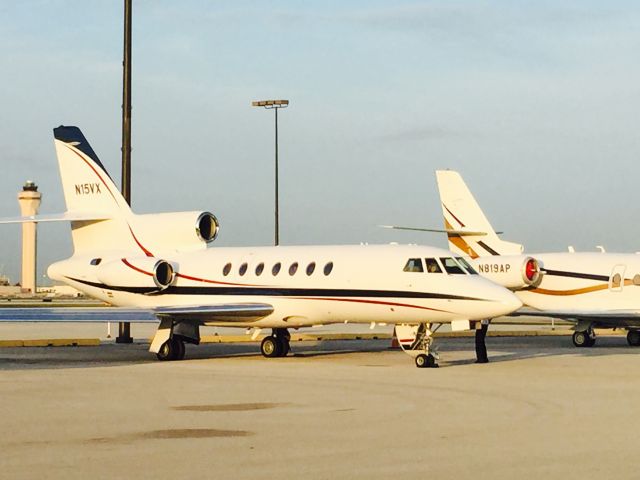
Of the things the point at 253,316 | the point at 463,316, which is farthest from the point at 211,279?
the point at 463,316

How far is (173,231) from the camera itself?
91.5ft

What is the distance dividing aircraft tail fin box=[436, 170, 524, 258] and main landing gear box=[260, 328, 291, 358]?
12.9 m

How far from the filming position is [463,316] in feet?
73.7

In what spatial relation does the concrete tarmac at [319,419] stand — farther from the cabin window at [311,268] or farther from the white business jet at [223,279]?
the cabin window at [311,268]

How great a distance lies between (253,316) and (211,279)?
69.9 inches

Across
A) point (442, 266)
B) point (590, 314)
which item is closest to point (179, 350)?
point (442, 266)

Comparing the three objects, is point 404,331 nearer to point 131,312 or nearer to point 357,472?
point 131,312

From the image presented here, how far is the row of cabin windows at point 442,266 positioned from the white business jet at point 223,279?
0.03 meters

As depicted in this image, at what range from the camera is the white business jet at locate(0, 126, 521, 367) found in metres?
23.1

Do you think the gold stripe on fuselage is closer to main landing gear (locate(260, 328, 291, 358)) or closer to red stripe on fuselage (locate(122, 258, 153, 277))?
main landing gear (locate(260, 328, 291, 358))

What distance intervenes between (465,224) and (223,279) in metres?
14.7

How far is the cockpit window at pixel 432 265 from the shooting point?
23250 mm

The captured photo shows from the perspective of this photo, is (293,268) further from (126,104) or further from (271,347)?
(126,104)

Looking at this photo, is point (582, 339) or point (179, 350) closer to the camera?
point (179, 350)
